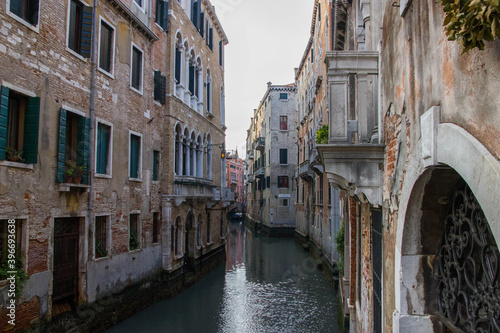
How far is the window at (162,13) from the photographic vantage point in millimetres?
14609

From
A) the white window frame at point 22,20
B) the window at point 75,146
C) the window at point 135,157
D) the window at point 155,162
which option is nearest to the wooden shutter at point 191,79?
the window at point 155,162

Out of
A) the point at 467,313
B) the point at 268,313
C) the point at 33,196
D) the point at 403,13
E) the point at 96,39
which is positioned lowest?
the point at 268,313

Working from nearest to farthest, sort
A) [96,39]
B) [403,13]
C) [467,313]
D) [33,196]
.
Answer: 1. [467,313]
2. [403,13]
3. [33,196]
4. [96,39]

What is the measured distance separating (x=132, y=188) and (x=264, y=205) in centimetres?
2991

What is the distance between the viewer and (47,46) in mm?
8484

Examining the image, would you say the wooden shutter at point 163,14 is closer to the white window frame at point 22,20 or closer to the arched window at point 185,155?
the arched window at point 185,155

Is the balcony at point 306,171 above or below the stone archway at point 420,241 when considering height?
above

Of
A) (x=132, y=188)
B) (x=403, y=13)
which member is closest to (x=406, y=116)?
(x=403, y=13)

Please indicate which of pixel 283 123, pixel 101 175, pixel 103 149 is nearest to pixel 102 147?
pixel 103 149

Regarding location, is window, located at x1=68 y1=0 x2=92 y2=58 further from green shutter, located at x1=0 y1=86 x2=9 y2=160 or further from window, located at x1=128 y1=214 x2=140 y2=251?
window, located at x1=128 y1=214 x2=140 y2=251

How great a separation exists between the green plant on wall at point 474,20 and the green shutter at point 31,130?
7.96 meters

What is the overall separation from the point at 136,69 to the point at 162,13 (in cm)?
315

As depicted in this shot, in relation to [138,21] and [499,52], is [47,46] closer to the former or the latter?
[138,21]

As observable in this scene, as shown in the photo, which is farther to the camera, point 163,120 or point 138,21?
point 163,120
